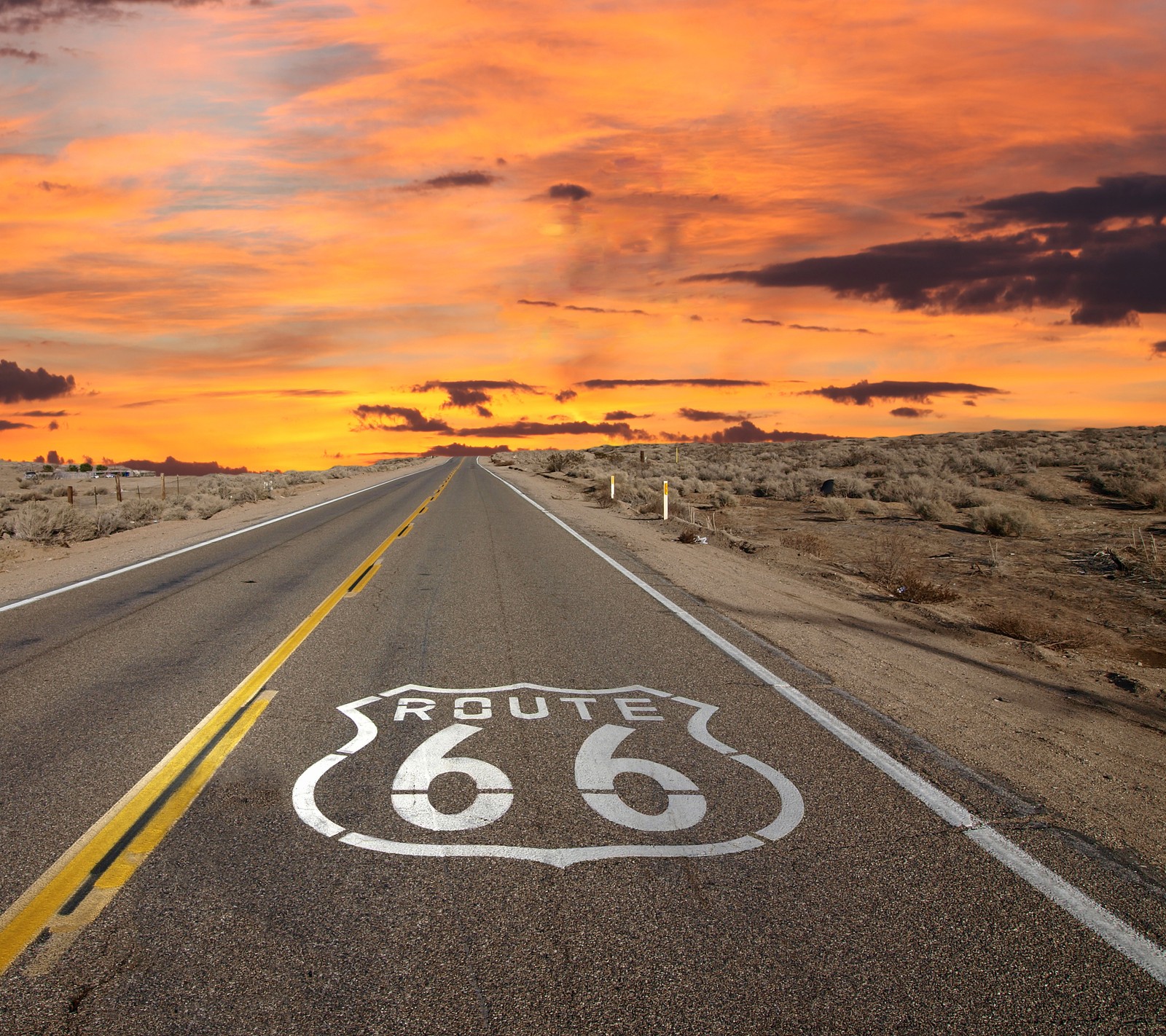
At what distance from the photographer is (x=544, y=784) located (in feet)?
14.4

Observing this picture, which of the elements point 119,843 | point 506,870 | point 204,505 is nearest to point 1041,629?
point 506,870

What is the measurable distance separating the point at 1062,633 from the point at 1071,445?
48.4 meters

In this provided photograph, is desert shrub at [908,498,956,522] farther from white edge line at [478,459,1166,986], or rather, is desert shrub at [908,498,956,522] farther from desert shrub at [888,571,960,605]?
white edge line at [478,459,1166,986]

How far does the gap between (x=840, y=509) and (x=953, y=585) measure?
11013 millimetres

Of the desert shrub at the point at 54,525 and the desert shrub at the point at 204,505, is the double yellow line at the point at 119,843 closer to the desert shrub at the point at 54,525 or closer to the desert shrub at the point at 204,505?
the desert shrub at the point at 54,525

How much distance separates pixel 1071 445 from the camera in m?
50.8

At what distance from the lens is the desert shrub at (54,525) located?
17.6 metres

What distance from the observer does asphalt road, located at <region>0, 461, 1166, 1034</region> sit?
8.78 feet

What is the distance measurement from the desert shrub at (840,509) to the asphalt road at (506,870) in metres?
17.8

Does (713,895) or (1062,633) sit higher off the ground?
(713,895)

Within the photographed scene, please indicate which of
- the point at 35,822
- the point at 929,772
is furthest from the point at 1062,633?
the point at 35,822

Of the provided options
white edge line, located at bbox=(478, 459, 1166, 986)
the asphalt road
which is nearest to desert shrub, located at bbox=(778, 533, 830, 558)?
the asphalt road

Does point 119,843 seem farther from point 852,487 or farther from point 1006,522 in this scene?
point 852,487

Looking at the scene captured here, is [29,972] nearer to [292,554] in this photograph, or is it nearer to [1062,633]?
[1062,633]
